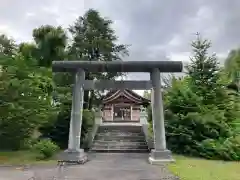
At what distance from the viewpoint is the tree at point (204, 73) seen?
48.1 ft

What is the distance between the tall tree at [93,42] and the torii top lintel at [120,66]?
919 centimetres

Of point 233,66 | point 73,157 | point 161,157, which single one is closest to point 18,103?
point 73,157

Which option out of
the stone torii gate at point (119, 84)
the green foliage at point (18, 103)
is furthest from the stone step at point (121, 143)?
the stone torii gate at point (119, 84)

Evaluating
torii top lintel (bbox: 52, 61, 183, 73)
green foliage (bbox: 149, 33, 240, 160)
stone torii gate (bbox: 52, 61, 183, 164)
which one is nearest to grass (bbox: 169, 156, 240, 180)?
stone torii gate (bbox: 52, 61, 183, 164)

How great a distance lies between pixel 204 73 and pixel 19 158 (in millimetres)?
9831

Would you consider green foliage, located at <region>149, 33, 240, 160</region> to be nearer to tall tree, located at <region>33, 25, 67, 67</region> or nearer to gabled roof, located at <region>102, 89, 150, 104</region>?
gabled roof, located at <region>102, 89, 150, 104</region>

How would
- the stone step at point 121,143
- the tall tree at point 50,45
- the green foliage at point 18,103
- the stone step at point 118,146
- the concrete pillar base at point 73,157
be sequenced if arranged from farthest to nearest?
the tall tree at point 50,45
the stone step at point 121,143
the stone step at point 118,146
the green foliage at point 18,103
the concrete pillar base at point 73,157

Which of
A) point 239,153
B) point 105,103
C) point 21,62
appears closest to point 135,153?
point 239,153

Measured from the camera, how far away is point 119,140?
16.5 m

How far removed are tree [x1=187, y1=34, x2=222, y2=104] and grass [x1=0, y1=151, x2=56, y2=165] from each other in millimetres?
8137

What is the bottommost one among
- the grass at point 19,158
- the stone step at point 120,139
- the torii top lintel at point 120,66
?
the grass at point 19,158

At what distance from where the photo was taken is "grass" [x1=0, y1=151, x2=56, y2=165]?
1088cm

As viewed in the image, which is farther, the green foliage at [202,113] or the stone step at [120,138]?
the stone step at [120,138]

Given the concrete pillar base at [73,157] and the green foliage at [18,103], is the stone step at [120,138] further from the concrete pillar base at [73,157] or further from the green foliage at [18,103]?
the concrete pillar base at [73,157]
